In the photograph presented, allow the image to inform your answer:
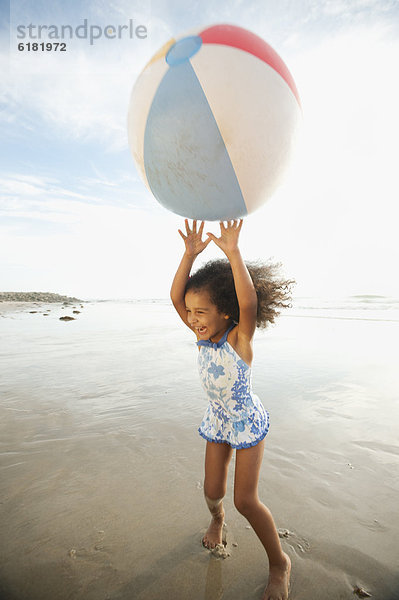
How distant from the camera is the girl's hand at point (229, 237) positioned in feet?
6.45

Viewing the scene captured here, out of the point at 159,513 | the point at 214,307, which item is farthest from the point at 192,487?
the point at 214,307

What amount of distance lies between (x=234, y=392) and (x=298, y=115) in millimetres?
1708

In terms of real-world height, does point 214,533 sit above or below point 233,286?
below

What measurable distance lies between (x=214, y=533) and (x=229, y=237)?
5.96 ft

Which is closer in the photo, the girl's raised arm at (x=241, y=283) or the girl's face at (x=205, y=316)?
the girl's raised arm at (x=241, y=283)

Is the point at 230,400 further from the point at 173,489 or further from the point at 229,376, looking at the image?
the point at 173,489

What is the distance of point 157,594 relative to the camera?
5.70 feet

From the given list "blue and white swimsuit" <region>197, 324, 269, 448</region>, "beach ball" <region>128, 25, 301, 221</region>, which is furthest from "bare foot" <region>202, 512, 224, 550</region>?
"beach ball" <region>128, 25, 301, 221</region>

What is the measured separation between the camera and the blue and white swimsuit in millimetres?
1936

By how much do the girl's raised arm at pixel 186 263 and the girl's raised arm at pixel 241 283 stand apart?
0.92ft

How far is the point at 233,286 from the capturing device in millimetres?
2084

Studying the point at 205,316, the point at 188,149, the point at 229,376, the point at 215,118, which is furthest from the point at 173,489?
the point at 215,118

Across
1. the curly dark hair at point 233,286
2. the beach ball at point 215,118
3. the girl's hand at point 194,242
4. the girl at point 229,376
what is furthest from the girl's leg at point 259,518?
the beach ball at point 215,118

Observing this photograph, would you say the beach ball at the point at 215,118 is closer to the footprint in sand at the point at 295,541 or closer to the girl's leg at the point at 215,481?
the girl's leg at the point at 215,481
